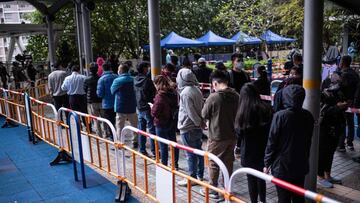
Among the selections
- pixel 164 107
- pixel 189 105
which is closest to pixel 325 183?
pixel 189 105

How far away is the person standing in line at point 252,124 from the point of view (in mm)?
4148

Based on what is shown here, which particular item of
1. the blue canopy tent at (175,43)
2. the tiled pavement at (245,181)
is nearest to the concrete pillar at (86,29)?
the tiled pavement at (245,181)

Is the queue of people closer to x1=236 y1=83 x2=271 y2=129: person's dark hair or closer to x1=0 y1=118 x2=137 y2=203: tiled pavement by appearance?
x1=236 y1=83 x2=271 y2=129: person's dark hair

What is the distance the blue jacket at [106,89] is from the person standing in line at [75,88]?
47.9 inches

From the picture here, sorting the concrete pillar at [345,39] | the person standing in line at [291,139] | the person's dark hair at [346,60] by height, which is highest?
the concrete pillar at [345,39]

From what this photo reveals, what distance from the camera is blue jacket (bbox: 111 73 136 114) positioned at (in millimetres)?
7338

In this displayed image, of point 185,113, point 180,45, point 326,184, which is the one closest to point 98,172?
point 185,113

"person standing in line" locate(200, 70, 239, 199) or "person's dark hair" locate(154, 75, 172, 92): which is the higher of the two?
"person's dark hair" locate(154, 75, 172, 92)

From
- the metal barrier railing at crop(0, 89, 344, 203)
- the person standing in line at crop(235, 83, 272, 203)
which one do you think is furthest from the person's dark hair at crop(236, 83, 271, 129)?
the metal barrier railing at crop(0, 89, 344, 203)

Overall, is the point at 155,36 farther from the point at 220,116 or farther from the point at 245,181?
the point at 245,181

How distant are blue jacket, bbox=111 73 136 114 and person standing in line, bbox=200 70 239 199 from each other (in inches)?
116

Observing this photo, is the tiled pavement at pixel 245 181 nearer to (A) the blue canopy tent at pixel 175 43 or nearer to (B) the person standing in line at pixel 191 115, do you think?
(B) the person standing in line at pixel 191 115

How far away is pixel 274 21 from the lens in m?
22.5

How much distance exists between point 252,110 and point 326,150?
2212mm
